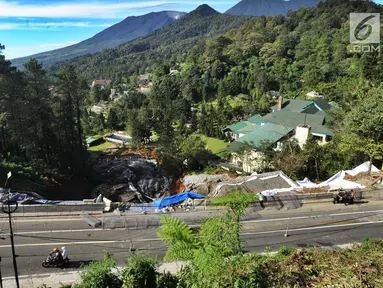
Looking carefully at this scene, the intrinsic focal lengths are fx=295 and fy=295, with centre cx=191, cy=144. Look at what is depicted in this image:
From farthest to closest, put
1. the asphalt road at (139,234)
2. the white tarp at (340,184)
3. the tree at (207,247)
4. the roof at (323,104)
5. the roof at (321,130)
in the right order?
1. the roof at (323,104)
2. the roof at (321,130)
3. the white tarp at (340,184)
4. the asphalt road at (139,234)
5. the tree at (207,247)

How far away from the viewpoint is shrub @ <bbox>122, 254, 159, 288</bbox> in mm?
Answer: 6746

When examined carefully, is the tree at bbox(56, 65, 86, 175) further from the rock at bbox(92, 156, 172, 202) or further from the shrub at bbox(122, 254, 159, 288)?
the shrub at bbox(122, 254, 159, 288)

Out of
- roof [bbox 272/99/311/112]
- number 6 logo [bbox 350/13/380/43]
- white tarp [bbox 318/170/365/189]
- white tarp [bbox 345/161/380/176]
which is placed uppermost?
number 6 logo [bbox 350/13/380/43]

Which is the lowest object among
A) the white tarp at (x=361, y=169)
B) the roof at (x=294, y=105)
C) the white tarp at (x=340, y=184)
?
the white tarp at (x=340, y=184)

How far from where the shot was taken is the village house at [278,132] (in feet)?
88.2

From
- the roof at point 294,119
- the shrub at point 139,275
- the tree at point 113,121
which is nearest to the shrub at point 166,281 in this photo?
the shrub at point 139,275

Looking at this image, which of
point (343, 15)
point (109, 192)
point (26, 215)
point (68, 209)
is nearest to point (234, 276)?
point (68, 209)

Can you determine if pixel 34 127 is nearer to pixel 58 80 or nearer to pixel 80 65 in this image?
pixel 58 80

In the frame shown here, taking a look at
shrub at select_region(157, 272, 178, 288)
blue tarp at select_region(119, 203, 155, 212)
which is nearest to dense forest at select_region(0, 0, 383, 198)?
blue tarp at select_region(119, 203, 155, 212)

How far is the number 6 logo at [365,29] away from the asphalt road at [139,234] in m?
65.0

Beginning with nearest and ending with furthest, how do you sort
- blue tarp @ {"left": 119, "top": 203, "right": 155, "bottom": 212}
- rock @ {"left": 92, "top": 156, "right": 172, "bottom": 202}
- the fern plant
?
1. the fern plant
2. blue tarp @ {"left": 119, "top": 203, "right": 155, "bottom": 212}
3. rock @ {"left": 92, "top": 156, "right": 172, "bottom": 202}

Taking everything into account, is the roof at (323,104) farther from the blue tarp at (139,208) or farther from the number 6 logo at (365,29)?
the blue tarp at (139,208)

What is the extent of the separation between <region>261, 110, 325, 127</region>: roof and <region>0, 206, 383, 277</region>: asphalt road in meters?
19.9

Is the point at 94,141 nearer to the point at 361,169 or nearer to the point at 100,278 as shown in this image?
the point at 361,169
